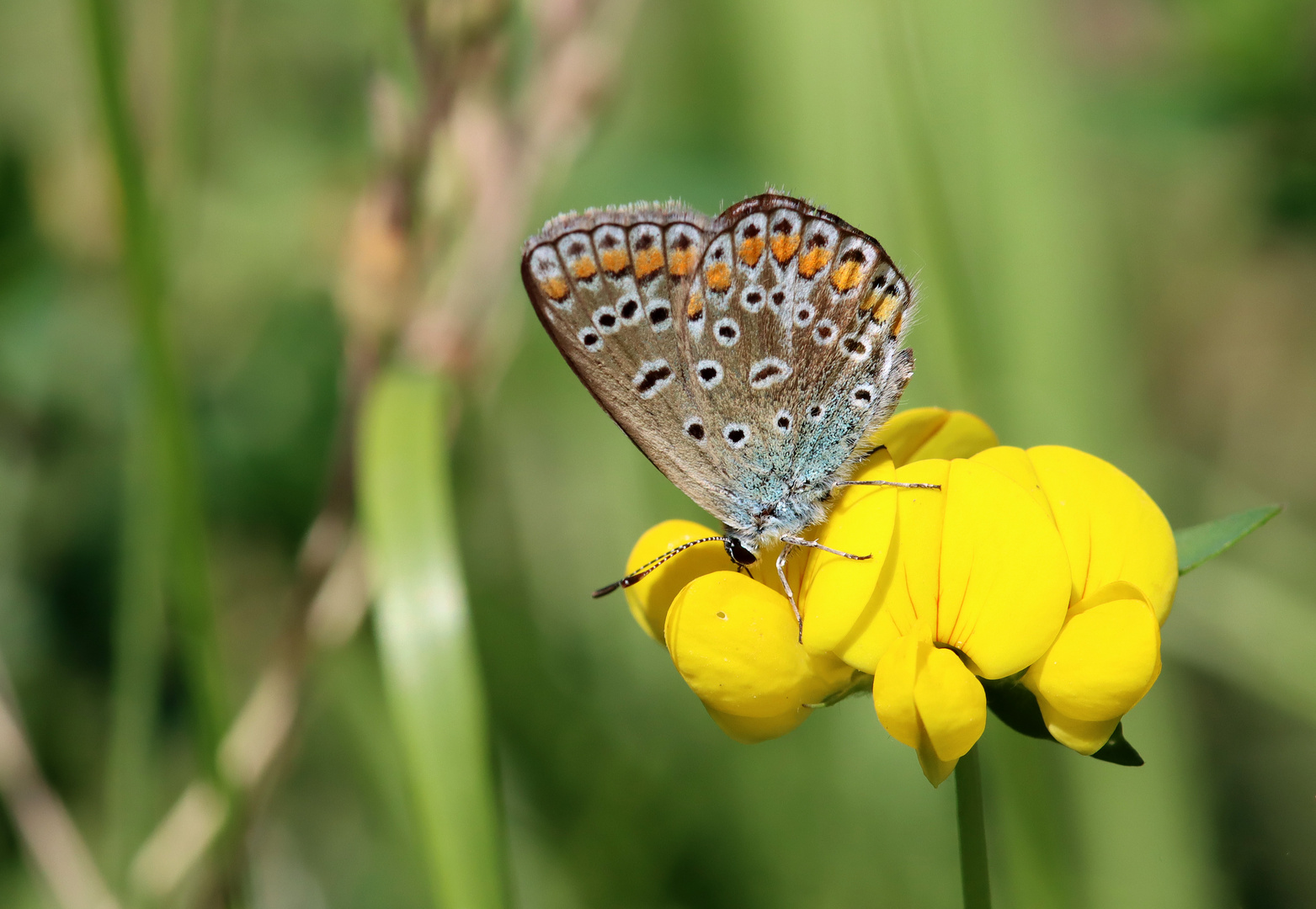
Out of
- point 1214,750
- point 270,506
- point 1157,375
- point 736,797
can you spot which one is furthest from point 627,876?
point 1157,375

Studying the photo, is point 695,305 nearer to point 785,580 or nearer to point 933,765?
point 785,580

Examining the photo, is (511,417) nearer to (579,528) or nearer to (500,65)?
(579,528)

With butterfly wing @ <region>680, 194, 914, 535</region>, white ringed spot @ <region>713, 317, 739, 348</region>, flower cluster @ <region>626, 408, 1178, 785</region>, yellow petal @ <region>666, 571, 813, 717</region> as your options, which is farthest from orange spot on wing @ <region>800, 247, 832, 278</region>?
yellow petal @ <region>666, 571, 813, 717</region>

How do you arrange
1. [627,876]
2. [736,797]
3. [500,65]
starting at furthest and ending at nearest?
[736,797] < [627,876] < [500,65]

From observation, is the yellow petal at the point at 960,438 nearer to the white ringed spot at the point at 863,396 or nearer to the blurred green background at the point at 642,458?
the white ringed spot at the point at 863,396

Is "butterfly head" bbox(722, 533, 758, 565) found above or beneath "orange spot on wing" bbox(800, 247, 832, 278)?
beneath

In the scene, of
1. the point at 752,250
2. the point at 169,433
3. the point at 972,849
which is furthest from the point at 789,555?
the point at 169,433

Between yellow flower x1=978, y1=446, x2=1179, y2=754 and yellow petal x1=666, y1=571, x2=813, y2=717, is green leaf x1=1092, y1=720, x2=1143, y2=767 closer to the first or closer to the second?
yellow flower x1=978, y1=446, x2=1179, y2=754
